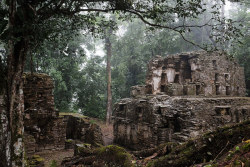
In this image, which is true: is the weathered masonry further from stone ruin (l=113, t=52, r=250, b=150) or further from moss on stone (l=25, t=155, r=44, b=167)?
moss on stone (l=25, t=155, r=44, b=167)

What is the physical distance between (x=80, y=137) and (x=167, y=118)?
586cm

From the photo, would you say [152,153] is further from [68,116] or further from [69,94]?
[69,94]

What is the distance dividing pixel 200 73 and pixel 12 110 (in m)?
16.9

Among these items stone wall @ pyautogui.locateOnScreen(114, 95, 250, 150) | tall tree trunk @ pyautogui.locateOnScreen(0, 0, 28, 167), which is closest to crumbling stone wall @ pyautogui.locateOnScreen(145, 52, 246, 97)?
stone wall @ pyautogui.locateOnScreen(114, 95, 250, 150)

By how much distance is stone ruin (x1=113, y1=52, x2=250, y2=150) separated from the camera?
428 inches

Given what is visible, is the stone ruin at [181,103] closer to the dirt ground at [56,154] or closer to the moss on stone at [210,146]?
the moss on stone at [210,146]

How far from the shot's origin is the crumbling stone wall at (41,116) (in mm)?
9062

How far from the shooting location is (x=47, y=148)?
941 cm

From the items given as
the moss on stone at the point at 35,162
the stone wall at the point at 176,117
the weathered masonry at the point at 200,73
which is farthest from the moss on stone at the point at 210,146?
the weathered masonry at the point at 200,73

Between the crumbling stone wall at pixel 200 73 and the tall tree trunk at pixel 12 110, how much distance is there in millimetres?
14272

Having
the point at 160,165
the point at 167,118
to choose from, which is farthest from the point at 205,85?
the point at 160,165

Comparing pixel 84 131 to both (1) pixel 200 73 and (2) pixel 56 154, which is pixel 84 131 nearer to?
(2) pixel 56 154

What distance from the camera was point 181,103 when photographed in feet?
36.9

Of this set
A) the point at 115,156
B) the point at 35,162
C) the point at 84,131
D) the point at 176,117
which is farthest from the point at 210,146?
the point at 84,131
